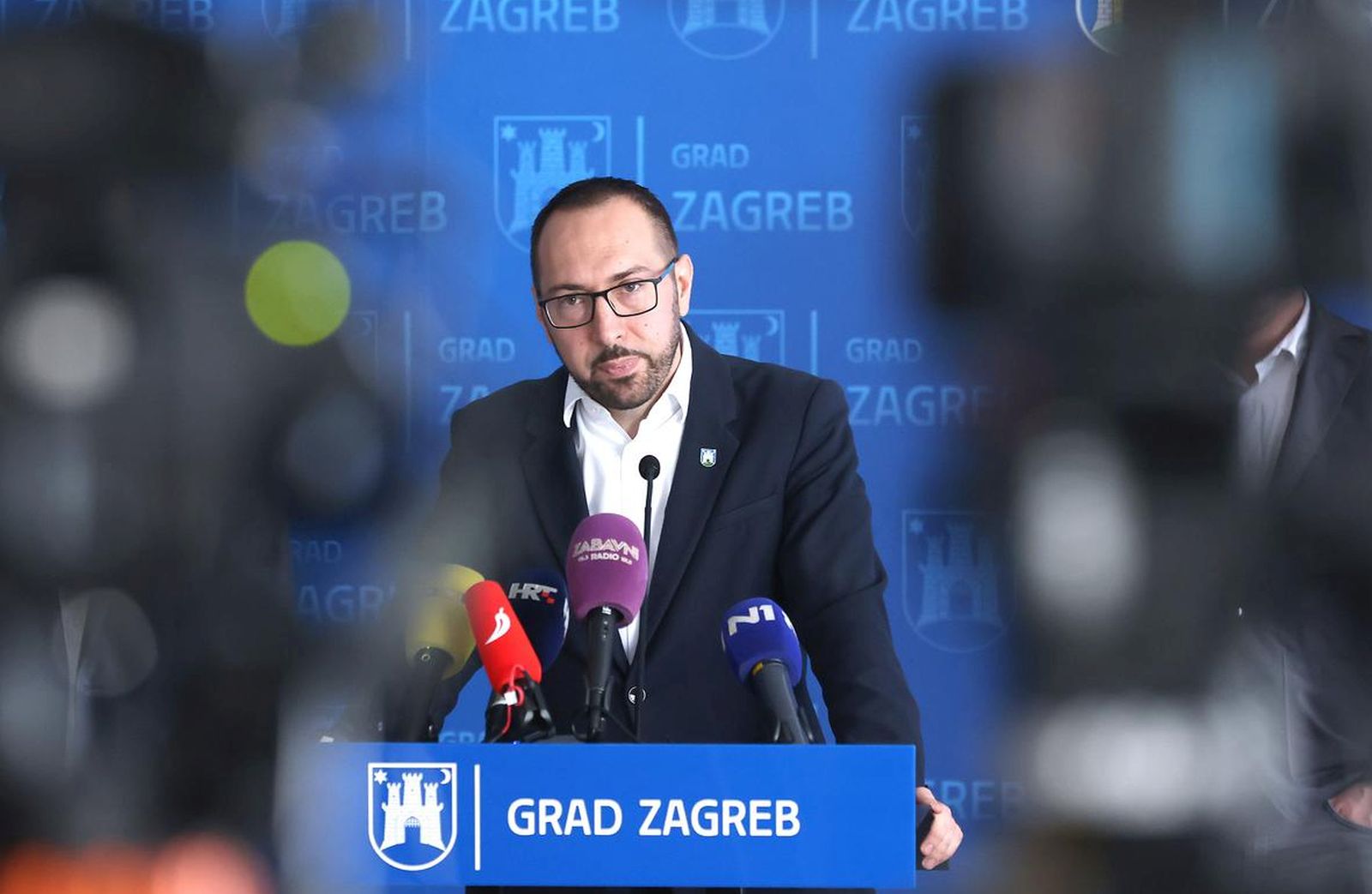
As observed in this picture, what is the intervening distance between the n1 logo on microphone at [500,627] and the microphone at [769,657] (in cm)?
29

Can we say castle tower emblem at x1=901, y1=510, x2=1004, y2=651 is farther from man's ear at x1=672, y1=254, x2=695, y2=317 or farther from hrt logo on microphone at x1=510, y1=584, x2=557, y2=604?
hrt logo on microphone at x1=510, y1=584, x2=557, y2=604

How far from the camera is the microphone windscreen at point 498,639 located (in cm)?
166

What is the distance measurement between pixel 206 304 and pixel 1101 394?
6.31ft

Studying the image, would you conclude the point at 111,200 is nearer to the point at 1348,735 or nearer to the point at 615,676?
the point at 615,676

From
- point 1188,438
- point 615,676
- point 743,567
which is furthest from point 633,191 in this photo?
point 1188,438

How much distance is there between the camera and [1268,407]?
9.02 ft

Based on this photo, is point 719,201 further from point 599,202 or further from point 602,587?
point 602,587

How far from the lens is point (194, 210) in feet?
9.32

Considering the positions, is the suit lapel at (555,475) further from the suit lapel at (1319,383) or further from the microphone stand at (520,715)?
the suit lapel at (1319,383)

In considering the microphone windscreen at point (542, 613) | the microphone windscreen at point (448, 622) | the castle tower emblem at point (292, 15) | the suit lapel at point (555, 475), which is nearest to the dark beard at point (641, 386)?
the suit lapel at point (555, 475)

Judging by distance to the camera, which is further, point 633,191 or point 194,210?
point 194,210

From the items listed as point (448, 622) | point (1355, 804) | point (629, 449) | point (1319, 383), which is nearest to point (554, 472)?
point (629, 449)

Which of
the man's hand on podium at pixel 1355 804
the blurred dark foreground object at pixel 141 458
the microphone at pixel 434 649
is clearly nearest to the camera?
the microphone at pixel 434 649

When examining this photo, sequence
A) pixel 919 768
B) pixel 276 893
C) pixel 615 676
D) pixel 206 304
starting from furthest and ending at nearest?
pixel 206 304, pixel 276 893, pixel 919 768, pixel 615 676
